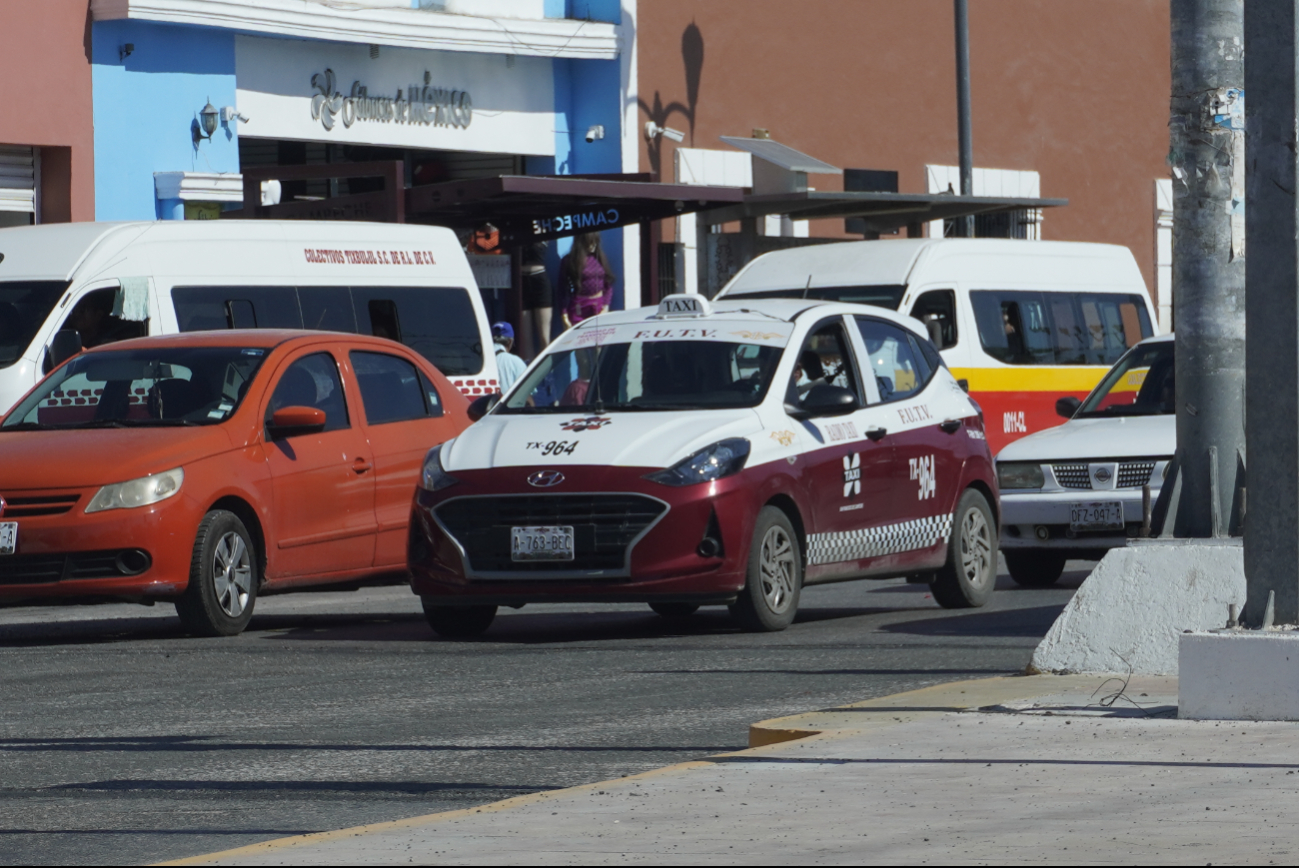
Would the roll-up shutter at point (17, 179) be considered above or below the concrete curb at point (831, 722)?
above

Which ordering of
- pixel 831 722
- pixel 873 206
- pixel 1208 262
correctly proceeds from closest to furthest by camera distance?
pixel 831 722 < pixel 1208 262 < pixel 873 206

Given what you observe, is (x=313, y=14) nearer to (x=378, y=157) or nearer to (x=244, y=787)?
(x=378, y=157)

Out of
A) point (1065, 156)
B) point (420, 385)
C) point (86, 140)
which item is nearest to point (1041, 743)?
point (420, 385)

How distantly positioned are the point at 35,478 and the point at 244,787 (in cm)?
513

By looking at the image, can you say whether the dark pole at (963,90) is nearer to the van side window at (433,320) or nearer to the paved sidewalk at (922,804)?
the van side window at (433,320)

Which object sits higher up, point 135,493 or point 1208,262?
point 1208,262

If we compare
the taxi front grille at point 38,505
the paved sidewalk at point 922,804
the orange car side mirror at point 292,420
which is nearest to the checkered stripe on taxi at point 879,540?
the orange car side mirror at point 292,420

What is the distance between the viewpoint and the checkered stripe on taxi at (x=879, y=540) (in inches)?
515

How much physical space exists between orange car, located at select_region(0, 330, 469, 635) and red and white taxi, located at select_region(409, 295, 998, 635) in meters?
1.03

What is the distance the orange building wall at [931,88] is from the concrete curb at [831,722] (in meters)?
19.5

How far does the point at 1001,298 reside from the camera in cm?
2284

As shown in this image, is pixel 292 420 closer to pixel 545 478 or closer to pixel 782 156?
pixel 545 478

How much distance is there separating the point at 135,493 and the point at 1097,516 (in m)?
6.08

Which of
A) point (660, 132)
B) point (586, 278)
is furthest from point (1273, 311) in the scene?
point (660, 132)
